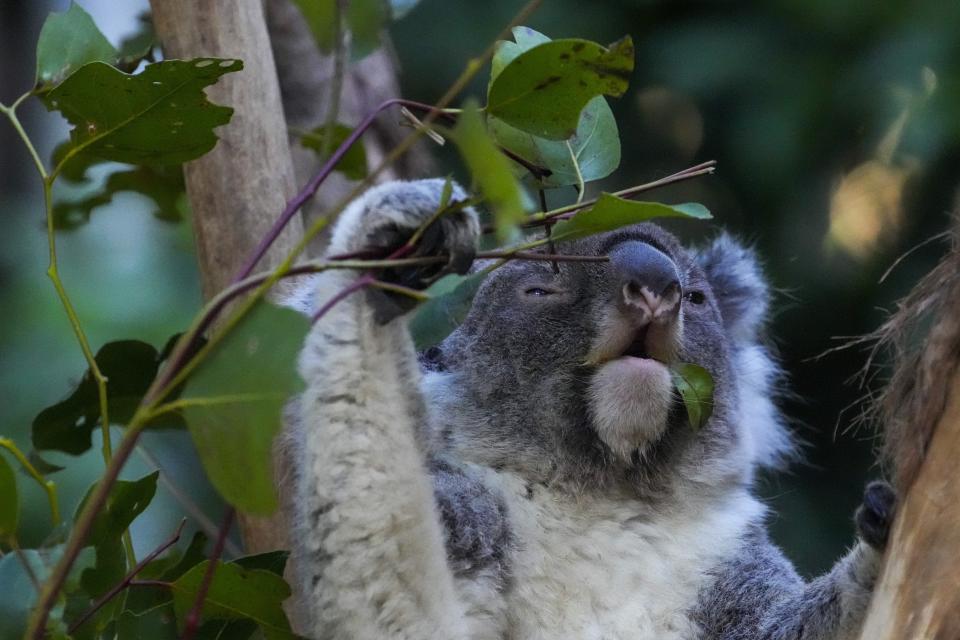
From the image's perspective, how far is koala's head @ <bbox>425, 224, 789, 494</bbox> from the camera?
2.32m

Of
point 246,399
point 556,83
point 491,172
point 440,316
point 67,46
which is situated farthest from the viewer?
point 440,316

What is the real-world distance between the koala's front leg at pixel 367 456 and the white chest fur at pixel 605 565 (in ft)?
1.19

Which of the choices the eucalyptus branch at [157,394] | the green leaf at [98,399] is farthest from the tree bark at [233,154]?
the eucalyptus branch at [157,394]

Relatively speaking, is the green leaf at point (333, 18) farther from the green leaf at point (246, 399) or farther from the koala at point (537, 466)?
the green leaf at point (246, 399)

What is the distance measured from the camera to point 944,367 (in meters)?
1.74

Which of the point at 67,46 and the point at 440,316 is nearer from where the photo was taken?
the point at 67,46

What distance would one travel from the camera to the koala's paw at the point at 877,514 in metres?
1.85

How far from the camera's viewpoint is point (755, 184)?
447 centimetres

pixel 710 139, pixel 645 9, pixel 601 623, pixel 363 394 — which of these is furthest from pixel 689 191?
pixel 363 394

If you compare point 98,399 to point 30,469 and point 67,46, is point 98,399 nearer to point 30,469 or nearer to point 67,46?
point 30,469

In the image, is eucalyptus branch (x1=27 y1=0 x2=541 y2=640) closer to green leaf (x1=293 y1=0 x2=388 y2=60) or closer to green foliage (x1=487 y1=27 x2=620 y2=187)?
green leaf (x1=293 y1=0 x2=388 y2=60)

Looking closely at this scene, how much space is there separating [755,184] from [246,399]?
3428mm

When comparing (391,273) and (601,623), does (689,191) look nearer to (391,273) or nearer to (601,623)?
(601,623)

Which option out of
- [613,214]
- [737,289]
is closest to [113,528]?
[613,214]
